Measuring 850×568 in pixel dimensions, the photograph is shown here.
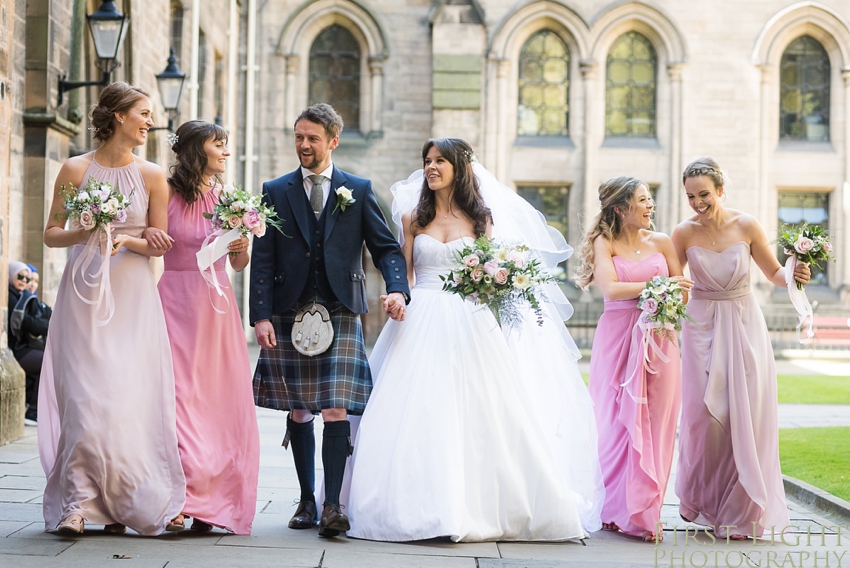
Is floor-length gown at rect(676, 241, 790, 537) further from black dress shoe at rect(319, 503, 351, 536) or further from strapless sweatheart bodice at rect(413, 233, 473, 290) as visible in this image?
black dress shoe at rect(319, 503, 351, 536)

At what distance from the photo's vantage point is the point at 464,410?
19.8ft

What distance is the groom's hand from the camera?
596 cm

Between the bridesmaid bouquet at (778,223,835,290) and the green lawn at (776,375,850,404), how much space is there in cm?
976

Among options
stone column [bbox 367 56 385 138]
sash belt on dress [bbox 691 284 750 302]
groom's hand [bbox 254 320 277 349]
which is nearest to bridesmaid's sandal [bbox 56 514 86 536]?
groom's hand [bbox 254 320 277 349]

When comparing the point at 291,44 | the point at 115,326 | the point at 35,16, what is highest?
the point at 291,44

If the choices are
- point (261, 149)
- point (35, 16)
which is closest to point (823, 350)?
point (261, 149)

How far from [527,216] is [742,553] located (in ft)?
7.90

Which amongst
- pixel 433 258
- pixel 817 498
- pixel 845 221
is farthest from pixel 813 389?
pixel 433 258

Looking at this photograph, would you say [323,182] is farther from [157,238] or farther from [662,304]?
[662,304]

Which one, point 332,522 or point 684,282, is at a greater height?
point 684,282

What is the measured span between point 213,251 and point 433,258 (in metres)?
1.31

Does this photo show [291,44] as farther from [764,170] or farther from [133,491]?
[133,491]

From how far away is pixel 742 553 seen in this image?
19.1 feet

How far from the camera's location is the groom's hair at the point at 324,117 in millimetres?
6078
